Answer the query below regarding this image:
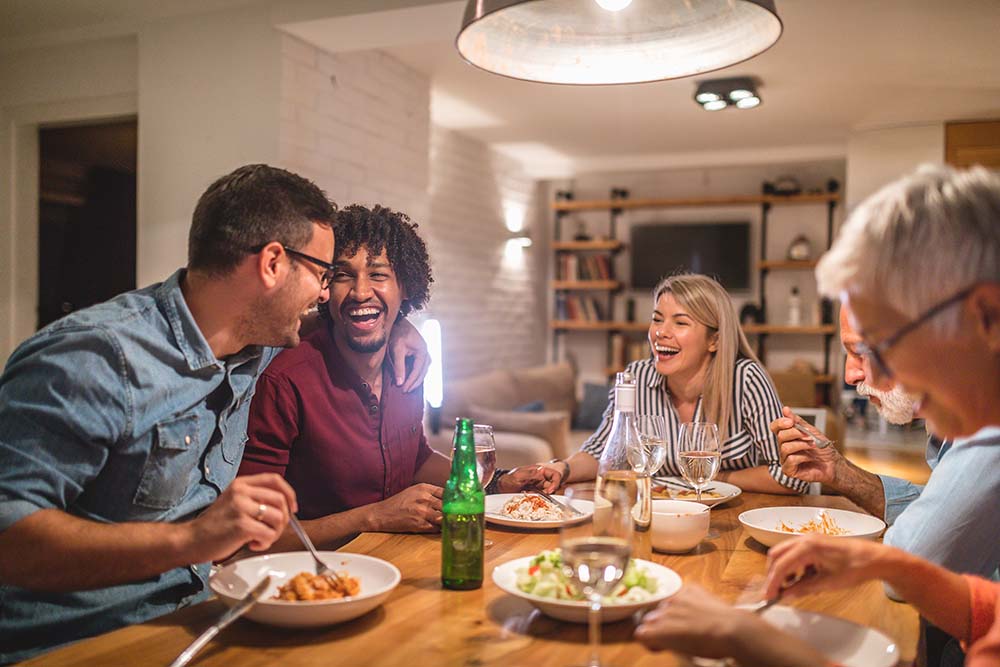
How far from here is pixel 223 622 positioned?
1.11 m

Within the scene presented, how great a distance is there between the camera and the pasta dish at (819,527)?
1.71m

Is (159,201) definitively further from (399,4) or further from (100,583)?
(100,583)

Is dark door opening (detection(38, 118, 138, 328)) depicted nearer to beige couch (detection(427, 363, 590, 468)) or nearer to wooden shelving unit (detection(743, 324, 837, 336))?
beige couch (detection(427, 363, 590, 468))

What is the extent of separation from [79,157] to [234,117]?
4.01 feet

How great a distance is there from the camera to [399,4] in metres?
3.36

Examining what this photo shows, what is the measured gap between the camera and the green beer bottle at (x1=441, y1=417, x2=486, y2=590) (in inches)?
54.1

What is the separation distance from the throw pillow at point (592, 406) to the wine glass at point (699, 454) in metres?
5.15

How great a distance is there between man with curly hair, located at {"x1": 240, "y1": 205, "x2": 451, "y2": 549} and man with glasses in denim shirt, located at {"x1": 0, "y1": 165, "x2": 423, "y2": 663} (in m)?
0.25

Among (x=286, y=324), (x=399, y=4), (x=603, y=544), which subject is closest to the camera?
(x=603, y=544)

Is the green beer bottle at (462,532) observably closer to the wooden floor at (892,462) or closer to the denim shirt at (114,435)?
the denim shirt at (114,435)

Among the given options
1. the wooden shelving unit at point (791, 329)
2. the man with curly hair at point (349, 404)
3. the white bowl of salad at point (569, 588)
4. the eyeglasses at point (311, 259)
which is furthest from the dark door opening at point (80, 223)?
the wooden shelving unit at point (791, 329)

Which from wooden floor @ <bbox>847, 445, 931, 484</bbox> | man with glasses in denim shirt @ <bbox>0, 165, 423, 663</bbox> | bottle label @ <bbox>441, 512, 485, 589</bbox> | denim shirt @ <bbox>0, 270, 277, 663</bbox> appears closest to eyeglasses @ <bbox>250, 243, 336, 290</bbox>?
man with glasses in denim shirt @ <bbox>0, 165, 423, 663</bbox>

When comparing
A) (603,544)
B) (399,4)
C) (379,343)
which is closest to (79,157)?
(399,4)

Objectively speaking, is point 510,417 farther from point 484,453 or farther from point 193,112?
point 484,453
